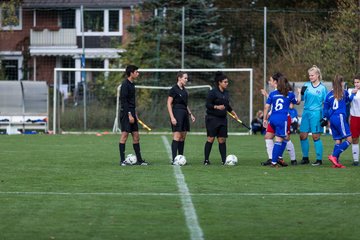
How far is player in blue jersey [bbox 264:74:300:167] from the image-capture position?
1719cm

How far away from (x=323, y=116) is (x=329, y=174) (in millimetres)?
2107

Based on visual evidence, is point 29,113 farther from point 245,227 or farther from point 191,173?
point 245,227

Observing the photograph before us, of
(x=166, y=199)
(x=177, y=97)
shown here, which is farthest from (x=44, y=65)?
(x=166, y=199)

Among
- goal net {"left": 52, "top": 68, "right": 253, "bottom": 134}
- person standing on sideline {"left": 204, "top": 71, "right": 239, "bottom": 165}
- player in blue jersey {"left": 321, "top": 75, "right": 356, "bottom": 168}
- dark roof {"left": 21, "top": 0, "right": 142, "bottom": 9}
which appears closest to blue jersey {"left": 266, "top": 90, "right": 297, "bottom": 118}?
player in blue jersey {"left": 321, "top": 75, "right": 356, "bottom": 168}

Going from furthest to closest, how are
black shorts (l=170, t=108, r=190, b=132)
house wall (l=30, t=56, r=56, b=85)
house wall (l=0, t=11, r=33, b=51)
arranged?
house wall (l=0, t=11, r=33, b=51), house wall (l=30, t=56, r=56, b=85), black shorts (l=170, t=108, r=190, b=132)

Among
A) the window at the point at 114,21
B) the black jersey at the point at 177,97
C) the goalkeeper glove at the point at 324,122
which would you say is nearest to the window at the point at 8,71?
the window at the point at 114,21

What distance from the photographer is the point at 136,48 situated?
39.2 meters

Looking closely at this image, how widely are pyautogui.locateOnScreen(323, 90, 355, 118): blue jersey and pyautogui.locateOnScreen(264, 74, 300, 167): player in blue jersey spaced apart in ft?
2.23

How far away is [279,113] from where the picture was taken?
17.3 meters

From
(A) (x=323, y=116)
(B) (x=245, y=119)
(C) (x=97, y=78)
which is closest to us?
(A) (x=323, y=116)

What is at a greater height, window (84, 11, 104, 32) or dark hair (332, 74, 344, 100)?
window (84, 11, 104, 32)

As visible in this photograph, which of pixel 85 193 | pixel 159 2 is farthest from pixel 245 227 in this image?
pixel 159 2

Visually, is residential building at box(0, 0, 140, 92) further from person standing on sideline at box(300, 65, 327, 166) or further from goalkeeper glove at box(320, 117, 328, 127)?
goalkeeper glove at box(320, 117, 328, 127)

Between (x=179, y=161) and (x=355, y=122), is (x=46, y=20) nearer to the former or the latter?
(x=179, y=161)
